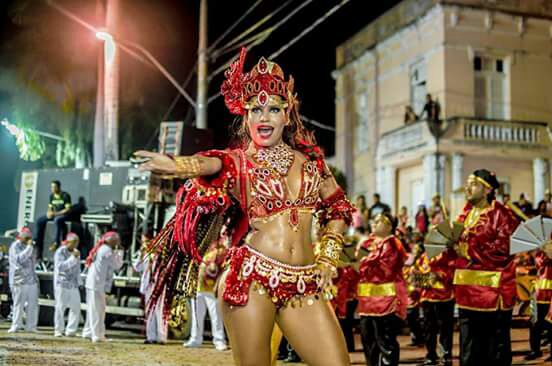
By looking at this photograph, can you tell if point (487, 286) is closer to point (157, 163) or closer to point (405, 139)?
point (157, 163)

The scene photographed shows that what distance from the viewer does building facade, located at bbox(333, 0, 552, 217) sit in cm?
2408

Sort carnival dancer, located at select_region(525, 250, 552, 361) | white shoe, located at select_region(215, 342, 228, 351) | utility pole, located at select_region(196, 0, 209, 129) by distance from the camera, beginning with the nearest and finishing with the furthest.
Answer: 1. carnival dancer, located at select_region(525, 250, 552, 361)
2. white shoe, located at select_region(215, 342, 228, 351)
3. utility pole, located at select_region(196, 0, 209, 129)

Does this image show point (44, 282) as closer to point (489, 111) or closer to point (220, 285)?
point (220, 285)

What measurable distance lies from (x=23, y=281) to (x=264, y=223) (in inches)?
450

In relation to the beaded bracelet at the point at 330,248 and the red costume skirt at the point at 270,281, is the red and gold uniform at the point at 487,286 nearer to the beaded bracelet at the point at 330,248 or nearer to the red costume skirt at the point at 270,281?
the beaded bracelet at the point at 330,248

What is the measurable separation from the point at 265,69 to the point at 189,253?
1.33 m

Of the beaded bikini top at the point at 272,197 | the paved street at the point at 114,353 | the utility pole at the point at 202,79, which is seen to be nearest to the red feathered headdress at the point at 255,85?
the beaded bikini top at the point at 272,197

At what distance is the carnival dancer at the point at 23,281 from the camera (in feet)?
47.9

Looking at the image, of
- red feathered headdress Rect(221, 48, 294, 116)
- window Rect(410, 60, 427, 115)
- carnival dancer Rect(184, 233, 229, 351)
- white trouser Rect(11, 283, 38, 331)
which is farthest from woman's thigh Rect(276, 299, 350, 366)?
window Rect(410, 60, 427, 115)

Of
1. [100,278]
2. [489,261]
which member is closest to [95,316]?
[100,278]

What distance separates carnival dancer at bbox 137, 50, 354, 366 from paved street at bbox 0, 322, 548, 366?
6.05 metres

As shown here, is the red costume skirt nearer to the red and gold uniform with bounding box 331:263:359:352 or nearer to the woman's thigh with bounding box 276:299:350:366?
the woman's thigh with bounding box 276:299:350:366

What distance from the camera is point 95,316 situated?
13.5 metres

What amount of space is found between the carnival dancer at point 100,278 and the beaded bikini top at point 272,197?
9.64 m
